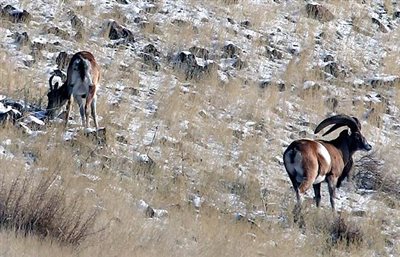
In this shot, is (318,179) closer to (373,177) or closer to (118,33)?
(373,177)

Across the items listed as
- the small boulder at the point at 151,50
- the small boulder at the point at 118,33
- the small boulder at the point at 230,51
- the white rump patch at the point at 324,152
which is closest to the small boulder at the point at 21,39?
the small boulder at the point at 118,33

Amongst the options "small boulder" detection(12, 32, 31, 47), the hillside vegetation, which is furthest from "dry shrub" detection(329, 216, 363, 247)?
"small boulder" detection(12, 32, 31, 47)

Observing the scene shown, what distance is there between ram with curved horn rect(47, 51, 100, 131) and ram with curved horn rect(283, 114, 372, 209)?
3.03m

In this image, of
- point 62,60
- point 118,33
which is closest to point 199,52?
point 118,33

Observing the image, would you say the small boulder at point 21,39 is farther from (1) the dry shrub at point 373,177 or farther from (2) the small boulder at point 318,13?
(2) the small boulder at point 318,13

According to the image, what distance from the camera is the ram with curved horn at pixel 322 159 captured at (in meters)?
11.9

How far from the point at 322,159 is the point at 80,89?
3.70 metres

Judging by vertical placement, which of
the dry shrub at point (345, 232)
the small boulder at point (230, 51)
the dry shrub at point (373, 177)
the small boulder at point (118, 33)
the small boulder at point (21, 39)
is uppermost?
the small boulder at point (230, 51)

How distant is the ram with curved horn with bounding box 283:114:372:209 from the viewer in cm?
1192

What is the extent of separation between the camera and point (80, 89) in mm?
13109

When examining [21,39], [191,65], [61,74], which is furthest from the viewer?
[191,65]

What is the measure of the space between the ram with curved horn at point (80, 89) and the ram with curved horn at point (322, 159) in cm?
303

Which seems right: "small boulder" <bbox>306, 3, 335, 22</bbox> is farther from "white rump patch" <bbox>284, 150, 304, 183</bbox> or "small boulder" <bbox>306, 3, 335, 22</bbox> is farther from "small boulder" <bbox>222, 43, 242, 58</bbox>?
"white rump patch" <bbox>284, 150, 304, 183</bbox>

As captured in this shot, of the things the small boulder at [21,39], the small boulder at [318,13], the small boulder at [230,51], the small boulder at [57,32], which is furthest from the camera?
the small boulder at [318,13]
